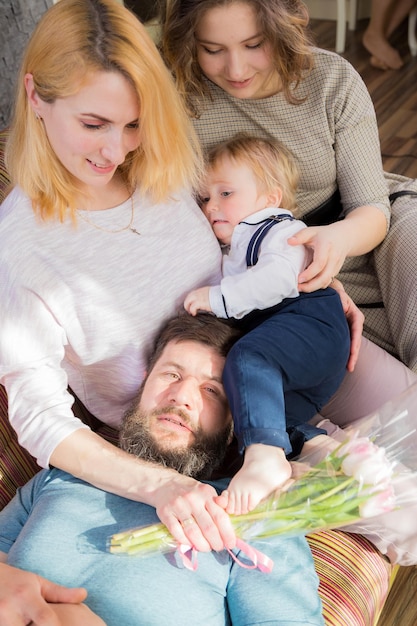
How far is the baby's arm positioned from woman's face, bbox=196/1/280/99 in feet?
3.26

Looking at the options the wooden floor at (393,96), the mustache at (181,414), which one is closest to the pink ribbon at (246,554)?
the mustache at (181,414)

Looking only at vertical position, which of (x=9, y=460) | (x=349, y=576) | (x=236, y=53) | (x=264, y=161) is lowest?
(x=349, y=576)

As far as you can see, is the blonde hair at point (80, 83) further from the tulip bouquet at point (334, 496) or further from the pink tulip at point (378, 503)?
the pink tulip at point (378, 503)

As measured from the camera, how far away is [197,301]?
1.79 meters

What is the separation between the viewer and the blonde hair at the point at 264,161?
6.46 ft

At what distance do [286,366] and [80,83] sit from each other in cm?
69

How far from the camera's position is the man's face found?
163 cm

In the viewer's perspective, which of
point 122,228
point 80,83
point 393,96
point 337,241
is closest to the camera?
point 80,83

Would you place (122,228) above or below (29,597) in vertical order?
above

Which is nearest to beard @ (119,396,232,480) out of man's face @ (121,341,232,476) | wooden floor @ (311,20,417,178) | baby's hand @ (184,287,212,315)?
man's face @ (121,341,232,476)

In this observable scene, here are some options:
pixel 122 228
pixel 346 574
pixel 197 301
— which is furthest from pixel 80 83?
pixel 346 574

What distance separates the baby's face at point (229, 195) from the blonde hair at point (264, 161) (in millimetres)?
15

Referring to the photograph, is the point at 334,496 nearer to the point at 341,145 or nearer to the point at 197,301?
the point at 197,301

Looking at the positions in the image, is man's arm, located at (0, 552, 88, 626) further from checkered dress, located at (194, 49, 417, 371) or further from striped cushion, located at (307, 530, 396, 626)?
checkered dress, located at (194, 49, 417, 371)
